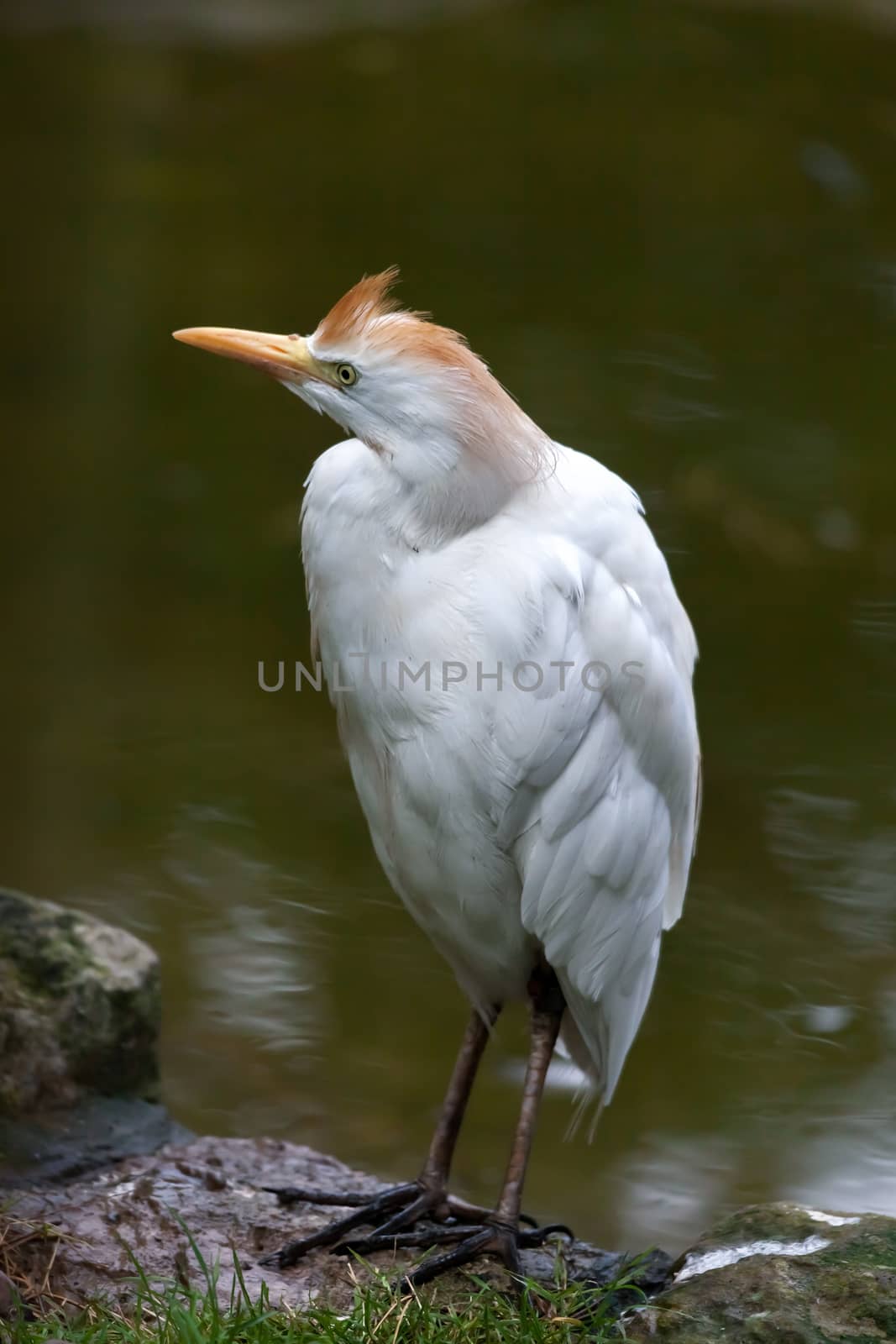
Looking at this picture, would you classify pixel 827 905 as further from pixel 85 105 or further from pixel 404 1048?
pixel 85 105

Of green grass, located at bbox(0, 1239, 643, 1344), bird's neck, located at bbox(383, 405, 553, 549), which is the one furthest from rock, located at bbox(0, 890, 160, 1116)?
bird's neck, located at bbox(383, 405, 553, 549)

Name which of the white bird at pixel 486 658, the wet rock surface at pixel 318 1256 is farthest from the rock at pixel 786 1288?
the white bird at pixel 486 658

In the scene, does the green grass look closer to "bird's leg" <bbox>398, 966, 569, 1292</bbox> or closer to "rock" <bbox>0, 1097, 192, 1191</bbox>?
"bird's leg" <bbox>398, 966, 569, 1292</bbox>

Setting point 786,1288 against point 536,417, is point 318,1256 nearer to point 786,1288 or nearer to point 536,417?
point 786,1288

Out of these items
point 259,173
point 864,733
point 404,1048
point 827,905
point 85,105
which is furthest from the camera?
point 85,105

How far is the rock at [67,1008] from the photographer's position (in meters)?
3.53

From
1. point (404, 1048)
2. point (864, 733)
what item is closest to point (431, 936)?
point (404, 1048)

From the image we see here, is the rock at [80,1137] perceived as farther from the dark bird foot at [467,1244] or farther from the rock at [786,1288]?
the rock at [786,1288]

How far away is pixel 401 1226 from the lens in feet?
10.3

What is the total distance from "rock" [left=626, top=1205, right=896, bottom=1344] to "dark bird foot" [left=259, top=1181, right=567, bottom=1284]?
42 cm

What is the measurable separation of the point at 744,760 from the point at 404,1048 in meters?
2.10

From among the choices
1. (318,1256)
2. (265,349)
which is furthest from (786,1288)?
(265,349)

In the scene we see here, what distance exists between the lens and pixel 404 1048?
5.00 meters

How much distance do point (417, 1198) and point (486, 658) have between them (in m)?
1.14
